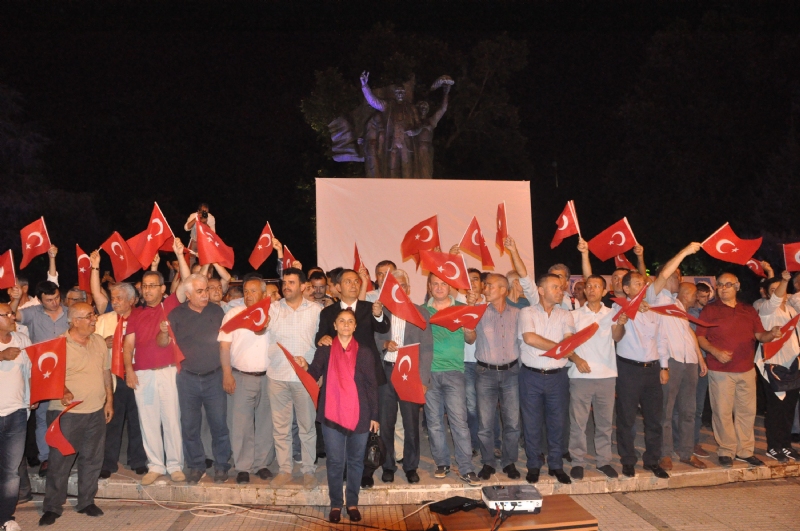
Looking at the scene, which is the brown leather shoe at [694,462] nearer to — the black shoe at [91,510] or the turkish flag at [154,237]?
the black shoe at [91,510]

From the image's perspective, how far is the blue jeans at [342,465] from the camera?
5500 millimetres

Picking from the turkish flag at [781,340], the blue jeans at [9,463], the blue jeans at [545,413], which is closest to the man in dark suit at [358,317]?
the blue jeans at [545,413]

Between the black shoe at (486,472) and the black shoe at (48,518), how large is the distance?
3604 millimetres

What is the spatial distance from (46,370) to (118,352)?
3.74ft

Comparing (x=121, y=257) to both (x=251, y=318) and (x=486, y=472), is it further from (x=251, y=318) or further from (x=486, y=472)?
(x=486, y=472)

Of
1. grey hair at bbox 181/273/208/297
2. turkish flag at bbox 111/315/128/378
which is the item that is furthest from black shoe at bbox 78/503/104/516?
grey hair at bbox 181/273/208/297

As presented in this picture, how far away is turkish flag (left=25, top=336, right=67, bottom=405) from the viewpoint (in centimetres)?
527

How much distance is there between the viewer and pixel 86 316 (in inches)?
222

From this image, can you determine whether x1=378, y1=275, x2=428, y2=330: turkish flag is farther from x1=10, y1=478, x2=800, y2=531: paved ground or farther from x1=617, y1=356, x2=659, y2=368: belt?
x1=617, y1=356, x2=659, y2=368: belt

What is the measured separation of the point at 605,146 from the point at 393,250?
2824 centimetres

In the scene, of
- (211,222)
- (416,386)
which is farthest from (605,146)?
(416,386)

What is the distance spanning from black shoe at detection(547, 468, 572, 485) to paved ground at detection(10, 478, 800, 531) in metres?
0.18

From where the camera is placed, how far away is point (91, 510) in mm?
5707

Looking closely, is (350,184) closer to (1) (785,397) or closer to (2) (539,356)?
(2) (539,356)
